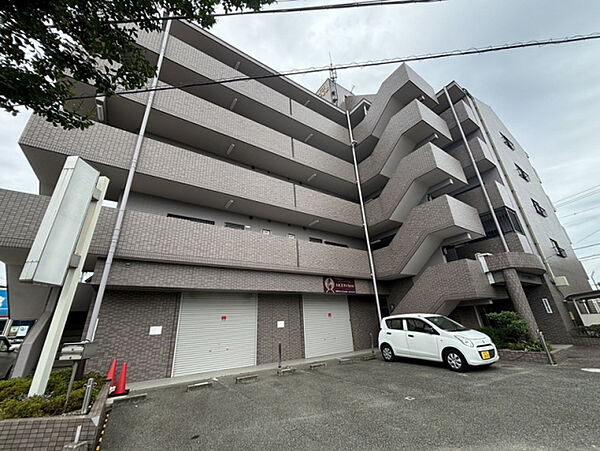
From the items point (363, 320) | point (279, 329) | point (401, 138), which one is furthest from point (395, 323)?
point (401, 138)

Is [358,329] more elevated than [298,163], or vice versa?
[298,163]

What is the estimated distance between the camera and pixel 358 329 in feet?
43.1

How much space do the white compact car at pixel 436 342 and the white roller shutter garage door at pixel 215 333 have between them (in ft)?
18.1

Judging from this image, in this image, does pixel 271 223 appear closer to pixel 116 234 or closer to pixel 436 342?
pixel 116 234

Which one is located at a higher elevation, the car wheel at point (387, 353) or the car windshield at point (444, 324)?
the car windshield at point (444, 324)

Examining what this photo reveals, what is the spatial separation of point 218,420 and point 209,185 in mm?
7413

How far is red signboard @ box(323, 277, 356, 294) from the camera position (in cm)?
1159

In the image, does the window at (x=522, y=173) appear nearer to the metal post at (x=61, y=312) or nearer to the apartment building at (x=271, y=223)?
the apartment building at (x=271, y=223)

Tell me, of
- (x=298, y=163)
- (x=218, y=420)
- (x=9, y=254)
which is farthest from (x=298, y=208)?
(x=9, y=254)

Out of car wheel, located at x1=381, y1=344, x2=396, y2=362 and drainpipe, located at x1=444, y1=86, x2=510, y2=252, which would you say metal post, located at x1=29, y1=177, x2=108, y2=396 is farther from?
drainpipe, located at x1=444, y1=86, x2=510, y2=252

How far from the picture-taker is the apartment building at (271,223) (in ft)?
25.2

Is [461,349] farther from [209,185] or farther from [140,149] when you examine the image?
[140,149]

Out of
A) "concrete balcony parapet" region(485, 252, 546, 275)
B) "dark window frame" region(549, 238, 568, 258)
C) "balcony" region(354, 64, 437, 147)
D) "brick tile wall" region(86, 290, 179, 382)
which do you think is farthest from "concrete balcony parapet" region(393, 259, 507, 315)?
"brick tile wall" region(86, 290, 179, 382)

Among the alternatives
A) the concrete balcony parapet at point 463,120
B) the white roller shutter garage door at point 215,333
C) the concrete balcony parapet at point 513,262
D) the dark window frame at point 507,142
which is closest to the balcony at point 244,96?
the concrete balcony parapet at point 463,120
